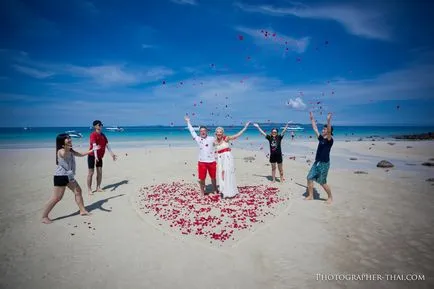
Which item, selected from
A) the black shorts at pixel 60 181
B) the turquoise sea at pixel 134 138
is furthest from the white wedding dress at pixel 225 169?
the turquoise sea at pixel 134 138

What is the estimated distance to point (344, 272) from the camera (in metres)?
6.33

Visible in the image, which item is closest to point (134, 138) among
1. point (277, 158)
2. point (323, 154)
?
point (277, 158)

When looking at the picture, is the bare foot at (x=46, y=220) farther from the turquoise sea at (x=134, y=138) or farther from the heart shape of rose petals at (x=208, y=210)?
the turquoise sea at (x=134, y=138)

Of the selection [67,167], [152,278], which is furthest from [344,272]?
[67,167]

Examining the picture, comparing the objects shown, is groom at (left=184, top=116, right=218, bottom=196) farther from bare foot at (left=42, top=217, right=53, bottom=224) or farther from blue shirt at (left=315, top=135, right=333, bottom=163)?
bare foot at (left=42, top=217, right=53, bottom=224)

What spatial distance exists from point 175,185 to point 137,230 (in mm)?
6716

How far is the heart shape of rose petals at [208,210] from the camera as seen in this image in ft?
28.7

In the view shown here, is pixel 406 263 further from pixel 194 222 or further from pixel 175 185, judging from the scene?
pixel 175 185

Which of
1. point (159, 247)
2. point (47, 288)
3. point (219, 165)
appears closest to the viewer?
point (47, 288)

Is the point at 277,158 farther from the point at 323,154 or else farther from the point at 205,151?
the point at 205,151

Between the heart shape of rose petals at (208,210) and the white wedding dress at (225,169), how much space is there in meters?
0.44

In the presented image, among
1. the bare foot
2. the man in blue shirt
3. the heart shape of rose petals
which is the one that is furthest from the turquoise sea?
the man in blue shirt

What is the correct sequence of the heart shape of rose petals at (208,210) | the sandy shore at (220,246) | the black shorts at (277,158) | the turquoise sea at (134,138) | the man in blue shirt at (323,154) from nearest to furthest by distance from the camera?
1. the sandy shore at (220,246)
2. the heart shape of rose petals at (208,210)
3. the man in blue shirt at (323,154)
4. the black shorts at (277,158)
5. the turquoise sea at (134,138)

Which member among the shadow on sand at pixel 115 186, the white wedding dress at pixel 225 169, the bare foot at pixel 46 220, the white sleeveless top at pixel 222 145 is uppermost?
the white sleeveless top at pixel 222 145
